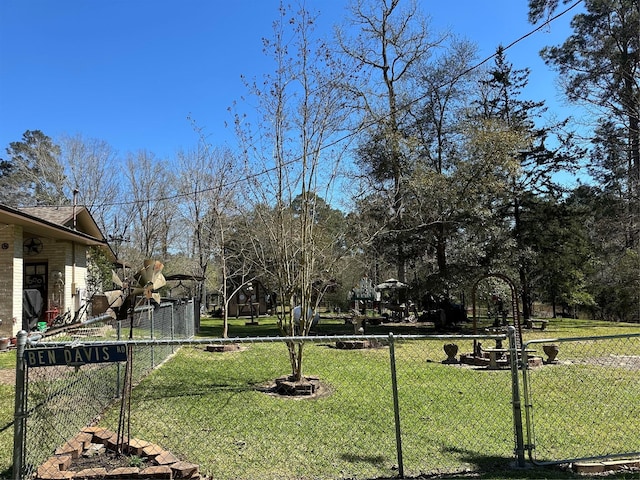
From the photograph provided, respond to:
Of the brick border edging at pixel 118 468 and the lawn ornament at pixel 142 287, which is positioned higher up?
the lawn ornament at pixel 142 287

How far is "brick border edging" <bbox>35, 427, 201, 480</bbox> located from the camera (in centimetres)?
355

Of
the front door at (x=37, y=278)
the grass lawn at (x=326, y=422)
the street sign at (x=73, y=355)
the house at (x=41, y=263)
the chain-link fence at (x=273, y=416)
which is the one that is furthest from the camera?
the front door at (x=37, y=278)

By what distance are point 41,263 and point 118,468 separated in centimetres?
1363

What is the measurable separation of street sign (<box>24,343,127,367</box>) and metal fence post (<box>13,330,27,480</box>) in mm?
58

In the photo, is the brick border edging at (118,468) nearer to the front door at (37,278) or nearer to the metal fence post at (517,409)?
the metal fence post at (517,409)

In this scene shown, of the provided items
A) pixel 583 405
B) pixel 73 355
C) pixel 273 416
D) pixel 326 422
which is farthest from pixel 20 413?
pixel 583 405

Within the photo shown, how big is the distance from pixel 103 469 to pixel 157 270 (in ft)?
5.98

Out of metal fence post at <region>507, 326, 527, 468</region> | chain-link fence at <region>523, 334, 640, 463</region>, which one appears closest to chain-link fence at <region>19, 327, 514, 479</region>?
metal fence post at <region>507, 326, 527, 468</region>

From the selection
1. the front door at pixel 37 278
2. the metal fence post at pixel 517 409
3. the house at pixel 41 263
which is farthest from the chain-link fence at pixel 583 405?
the front door at pixel 37 278

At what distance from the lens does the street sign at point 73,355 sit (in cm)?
344

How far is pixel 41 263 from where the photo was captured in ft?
49.3

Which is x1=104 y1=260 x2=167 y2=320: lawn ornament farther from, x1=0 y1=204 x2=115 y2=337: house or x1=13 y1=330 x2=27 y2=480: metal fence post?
x1=0 y1=204 x2=115 y2=337: house

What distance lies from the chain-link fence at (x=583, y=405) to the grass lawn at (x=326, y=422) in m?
0.10

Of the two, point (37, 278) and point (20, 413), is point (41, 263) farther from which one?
point (20, 413)
